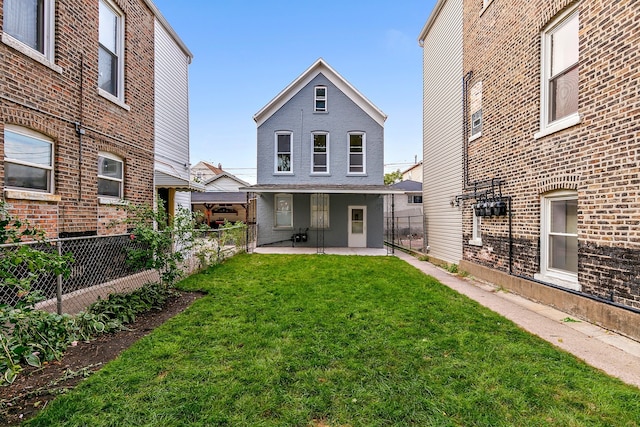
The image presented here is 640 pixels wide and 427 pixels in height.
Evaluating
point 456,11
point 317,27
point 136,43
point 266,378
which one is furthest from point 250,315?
point 317,27

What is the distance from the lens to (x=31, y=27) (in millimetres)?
5047

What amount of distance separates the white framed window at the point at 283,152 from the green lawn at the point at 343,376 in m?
9.92

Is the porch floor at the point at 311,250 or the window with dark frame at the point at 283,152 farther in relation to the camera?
the window with dark frame at the point at 283,152

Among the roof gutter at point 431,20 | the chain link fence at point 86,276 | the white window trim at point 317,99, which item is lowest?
the chain link fence at point 86,276

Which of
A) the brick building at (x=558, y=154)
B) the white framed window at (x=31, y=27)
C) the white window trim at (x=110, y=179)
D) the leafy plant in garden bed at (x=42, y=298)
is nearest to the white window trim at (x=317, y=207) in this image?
the brick building at (x=558, y=154)

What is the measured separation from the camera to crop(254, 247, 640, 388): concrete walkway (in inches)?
131

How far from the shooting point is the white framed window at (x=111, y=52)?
668 cm

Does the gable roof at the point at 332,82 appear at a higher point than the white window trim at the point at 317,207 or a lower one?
higher

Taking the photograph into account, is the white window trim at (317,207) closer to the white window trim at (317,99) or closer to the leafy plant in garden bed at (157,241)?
the white window trim at (317,99)

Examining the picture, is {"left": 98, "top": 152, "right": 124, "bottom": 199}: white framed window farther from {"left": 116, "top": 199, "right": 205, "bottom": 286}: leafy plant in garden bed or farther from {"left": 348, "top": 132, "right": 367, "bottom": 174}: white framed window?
{"left": 348, "top": 132, "right": 367, "bottom": 174}: white framed window

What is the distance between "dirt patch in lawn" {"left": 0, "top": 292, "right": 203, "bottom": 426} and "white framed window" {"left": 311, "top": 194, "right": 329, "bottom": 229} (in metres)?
10.3

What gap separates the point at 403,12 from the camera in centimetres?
1623

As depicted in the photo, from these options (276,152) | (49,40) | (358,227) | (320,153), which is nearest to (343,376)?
(49,40)

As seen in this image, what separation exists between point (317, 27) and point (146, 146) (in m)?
13.2
